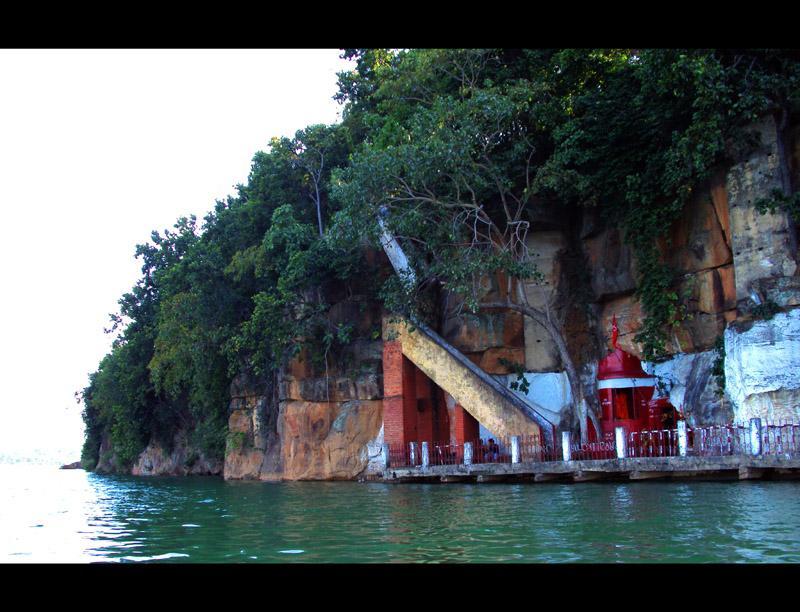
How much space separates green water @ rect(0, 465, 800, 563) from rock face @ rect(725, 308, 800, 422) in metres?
2.99

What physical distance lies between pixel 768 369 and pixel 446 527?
1203cm

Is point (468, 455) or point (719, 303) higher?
point (719, 303)

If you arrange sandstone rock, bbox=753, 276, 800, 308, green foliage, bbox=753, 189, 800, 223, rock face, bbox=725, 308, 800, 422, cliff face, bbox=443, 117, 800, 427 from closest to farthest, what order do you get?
rock face, bbox=725, 308, 800, 422 < sandstone rock, bbox=753, 276, 800, 308 < cliff face, bbox=443, 117, 800, 427 < green foliage, bbox=753, 189, 800, 223

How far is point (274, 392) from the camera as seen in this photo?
38.2 metres

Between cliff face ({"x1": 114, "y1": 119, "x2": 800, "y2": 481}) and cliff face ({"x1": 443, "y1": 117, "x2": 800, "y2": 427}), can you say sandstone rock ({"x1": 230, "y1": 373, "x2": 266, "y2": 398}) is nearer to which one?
cliff face ({"x1": 114, "y1": 119, "x2": 800, "y2": 481})

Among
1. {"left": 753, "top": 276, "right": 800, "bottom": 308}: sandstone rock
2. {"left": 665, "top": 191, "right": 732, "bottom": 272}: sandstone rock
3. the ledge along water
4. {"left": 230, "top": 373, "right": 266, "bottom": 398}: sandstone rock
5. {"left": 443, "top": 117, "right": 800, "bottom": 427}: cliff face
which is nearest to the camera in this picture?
the ledge along water

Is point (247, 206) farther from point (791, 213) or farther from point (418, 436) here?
point (791, 213)

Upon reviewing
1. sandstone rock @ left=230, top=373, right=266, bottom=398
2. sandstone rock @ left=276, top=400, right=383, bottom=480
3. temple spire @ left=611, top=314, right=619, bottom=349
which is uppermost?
temple spire @ left=611, top=314, right=619, bottom=349

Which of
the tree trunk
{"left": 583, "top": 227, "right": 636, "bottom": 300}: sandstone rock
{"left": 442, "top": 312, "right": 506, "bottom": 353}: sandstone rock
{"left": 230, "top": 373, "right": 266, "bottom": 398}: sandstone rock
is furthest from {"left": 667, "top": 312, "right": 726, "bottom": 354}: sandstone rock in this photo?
{"left": 230, "top": 373, "right": 266, "bottom": 398}: sandstone rock

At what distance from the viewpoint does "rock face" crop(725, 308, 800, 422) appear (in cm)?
2136

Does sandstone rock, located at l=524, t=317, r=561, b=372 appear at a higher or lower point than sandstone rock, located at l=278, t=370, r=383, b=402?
higher

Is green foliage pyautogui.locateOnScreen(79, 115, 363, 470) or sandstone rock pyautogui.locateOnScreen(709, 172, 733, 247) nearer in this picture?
sandstone rock pyautogui.locateOnScreen(709, 172, 733, 247)

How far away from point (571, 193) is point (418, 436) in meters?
10.5
